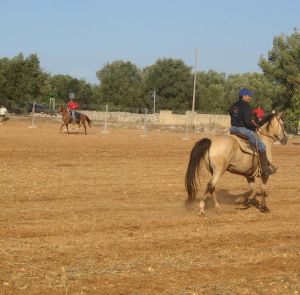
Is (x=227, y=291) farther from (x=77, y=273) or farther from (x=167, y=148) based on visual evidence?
(x=167, y=148)

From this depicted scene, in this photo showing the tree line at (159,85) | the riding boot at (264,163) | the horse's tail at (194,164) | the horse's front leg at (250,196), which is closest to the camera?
the horse's tail at (194,164)

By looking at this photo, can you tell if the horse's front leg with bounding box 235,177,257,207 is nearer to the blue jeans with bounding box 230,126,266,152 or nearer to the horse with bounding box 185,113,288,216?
the horse with bounding box 185,113,288,216

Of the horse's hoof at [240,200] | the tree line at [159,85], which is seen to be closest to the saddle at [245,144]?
the horse's hoof at [240,200]

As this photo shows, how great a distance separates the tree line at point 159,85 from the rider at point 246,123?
2865 cm

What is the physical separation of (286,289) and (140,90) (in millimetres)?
92884

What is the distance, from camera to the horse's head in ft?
41.4

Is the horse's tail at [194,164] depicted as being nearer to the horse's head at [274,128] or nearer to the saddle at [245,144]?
the saddle at [245,144]

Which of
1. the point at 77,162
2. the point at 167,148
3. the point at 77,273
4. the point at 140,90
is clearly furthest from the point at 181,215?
the point at 140,90

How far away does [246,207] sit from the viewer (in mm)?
12133

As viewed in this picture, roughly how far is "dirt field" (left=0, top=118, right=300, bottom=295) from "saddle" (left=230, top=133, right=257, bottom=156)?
3.90 ft

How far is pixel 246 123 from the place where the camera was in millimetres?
11758

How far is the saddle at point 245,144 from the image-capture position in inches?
458

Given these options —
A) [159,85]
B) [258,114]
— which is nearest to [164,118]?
[159,85]

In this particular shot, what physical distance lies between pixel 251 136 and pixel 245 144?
21cm
